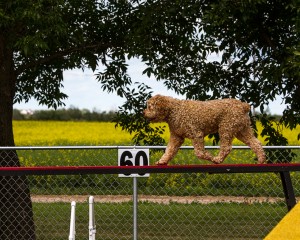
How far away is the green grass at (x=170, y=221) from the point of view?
574 inches

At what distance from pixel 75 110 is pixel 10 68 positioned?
29407 mm

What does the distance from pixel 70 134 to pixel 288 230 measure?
29689 millimetres

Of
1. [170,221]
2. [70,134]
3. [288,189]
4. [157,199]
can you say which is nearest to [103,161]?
[157,199]

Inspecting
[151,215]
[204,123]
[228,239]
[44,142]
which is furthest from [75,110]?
[204,123]

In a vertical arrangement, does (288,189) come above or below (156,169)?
below

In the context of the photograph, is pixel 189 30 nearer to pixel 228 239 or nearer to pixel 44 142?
pixel 228 239

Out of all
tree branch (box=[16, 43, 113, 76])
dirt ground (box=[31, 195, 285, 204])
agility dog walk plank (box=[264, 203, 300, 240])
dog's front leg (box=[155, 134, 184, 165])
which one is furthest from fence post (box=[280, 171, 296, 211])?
dirt ground (box=[31, 195, 285, 204])

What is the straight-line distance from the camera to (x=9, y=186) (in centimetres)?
1386

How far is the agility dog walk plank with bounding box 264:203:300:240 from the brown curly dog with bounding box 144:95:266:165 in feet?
6.18

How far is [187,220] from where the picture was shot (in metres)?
15.9

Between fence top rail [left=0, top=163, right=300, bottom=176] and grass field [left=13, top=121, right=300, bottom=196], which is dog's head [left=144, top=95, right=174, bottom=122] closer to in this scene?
fence top rail [left=0, top=163, right=300, bottom=176]

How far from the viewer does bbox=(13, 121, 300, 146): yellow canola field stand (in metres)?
31.9

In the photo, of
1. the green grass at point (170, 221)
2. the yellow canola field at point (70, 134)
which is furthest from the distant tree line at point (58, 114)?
the green grass at point (170, 221)

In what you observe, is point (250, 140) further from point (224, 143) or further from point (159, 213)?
point (159, 213)
